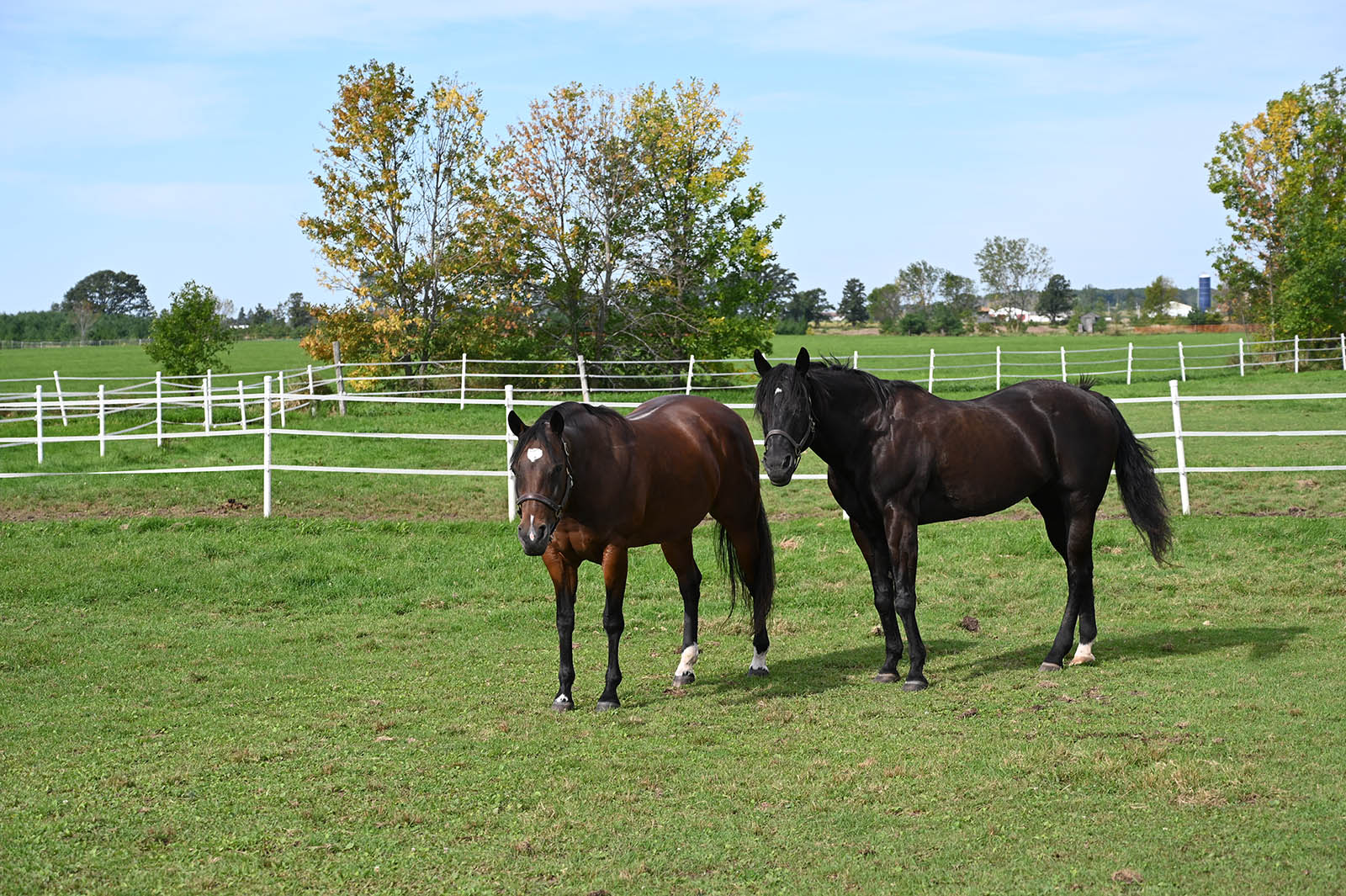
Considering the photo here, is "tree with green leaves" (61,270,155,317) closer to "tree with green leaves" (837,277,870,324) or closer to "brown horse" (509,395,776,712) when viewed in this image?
"tree with green leaves" (837,277,870,324)

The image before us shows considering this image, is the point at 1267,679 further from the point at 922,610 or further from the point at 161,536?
the point at 161,536

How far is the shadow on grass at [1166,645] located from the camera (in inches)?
276

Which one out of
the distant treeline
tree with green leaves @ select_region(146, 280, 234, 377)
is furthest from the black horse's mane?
the distant treeline

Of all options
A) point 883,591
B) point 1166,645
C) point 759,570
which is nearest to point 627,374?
point 759,570

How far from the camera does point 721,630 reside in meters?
8.36

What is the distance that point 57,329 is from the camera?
8369 cm

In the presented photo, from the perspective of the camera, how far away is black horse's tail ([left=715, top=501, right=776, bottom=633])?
7.16 metres

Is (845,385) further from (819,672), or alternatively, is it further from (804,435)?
(819,672)

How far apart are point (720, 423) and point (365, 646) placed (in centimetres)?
305

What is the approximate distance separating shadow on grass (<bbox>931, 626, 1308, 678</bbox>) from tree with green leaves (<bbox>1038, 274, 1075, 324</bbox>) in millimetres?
102840

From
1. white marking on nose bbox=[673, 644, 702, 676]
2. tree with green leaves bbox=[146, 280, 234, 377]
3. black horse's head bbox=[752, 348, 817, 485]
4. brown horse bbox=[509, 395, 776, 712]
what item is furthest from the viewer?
tree with green leaves bbox=[146, 280, 234, 377]

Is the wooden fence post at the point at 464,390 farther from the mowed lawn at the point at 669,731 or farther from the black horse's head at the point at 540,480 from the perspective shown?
the black horse's head at the point at 540,480

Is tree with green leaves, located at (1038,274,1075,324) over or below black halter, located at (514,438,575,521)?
over

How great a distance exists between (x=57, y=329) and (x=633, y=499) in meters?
90.4
